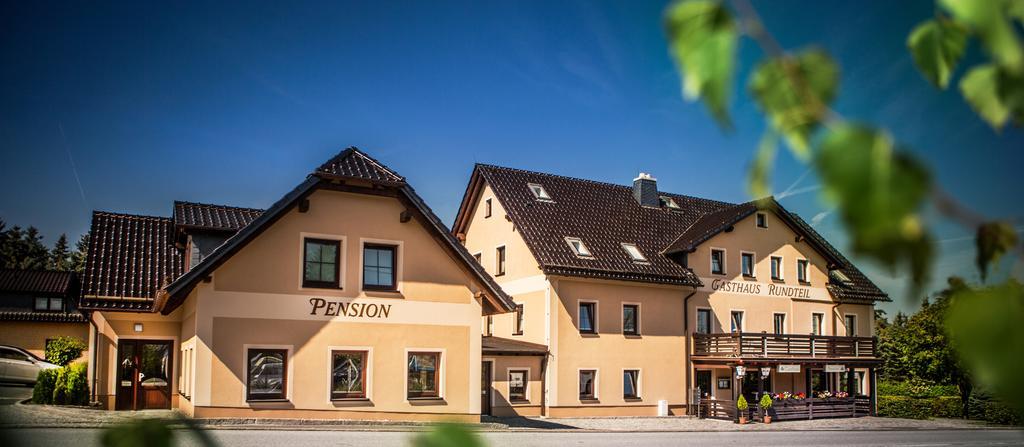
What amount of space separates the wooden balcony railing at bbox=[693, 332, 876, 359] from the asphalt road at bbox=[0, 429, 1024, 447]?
4548 millimetres

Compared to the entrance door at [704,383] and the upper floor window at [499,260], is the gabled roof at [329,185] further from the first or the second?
the entrance door at [704,383]

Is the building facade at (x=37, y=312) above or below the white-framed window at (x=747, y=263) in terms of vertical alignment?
below

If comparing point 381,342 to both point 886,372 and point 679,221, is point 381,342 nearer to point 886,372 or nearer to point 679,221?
point 679,221

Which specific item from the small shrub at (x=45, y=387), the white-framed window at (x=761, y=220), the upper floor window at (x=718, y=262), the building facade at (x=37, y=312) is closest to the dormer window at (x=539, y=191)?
the upper floor window at (x=718, y=262)

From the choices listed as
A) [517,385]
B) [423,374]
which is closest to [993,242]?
[423,374]

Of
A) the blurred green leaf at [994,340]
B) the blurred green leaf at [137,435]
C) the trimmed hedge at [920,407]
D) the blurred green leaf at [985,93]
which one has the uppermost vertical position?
the blurred green leaf at [985,93]

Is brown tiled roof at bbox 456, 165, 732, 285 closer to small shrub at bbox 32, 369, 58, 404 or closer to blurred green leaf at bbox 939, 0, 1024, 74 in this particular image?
small shrub at bbox 32, 369, 58, 404

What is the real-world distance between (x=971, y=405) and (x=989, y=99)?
4231 centimetres

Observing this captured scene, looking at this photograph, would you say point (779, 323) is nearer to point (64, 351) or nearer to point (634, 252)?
point (634, 252)

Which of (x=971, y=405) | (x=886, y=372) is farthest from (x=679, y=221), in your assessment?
(x=886, y=372)

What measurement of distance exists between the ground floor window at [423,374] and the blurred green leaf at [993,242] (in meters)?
20.9

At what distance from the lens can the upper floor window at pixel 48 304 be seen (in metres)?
41.3

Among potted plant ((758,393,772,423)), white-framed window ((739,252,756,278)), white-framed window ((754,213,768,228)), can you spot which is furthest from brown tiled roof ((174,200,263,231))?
white-framed window ((754,213,768,228))

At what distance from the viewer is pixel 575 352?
96.6 ft
